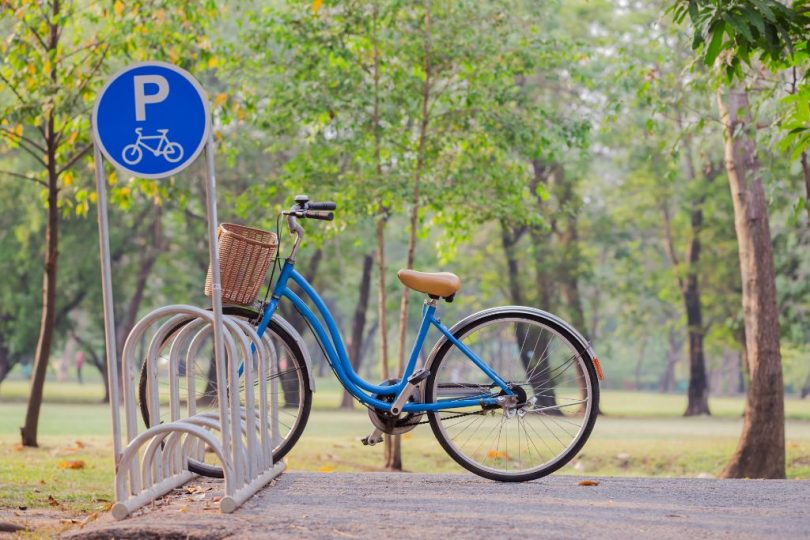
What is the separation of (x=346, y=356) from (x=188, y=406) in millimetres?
933

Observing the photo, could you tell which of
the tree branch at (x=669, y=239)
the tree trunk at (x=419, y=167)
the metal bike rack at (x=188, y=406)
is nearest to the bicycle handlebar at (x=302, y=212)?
the metal bike rack at (x=188, y=406)

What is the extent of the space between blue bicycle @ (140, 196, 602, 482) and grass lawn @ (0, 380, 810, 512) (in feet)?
5.80

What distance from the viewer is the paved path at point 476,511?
5.25 metres

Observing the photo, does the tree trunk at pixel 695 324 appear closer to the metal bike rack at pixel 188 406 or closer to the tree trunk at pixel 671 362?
the tree trunk at pixel 671 362

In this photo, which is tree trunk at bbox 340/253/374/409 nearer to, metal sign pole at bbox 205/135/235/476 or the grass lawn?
the grass lawn

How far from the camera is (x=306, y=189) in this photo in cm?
1498

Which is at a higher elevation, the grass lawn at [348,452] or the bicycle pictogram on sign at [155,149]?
the bicycle pictogram on sign at [155,149]

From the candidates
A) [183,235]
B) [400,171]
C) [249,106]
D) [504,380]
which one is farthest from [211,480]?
[183,235]

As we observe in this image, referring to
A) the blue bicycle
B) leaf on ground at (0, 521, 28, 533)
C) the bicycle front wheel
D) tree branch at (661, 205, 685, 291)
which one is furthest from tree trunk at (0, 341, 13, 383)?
the bicycle front wheel

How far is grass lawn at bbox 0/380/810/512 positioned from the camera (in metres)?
9.66

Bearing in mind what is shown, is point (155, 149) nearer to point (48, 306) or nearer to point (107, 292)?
point (107, 292)

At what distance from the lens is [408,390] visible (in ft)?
22.7

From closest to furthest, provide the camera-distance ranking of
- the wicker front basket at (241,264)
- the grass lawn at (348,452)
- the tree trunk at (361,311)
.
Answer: the wicker front basket at (241,264) → the grass lawn at (348,452) → the tree trunk at (361,311)

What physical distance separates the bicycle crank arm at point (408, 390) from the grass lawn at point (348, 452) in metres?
2.16
